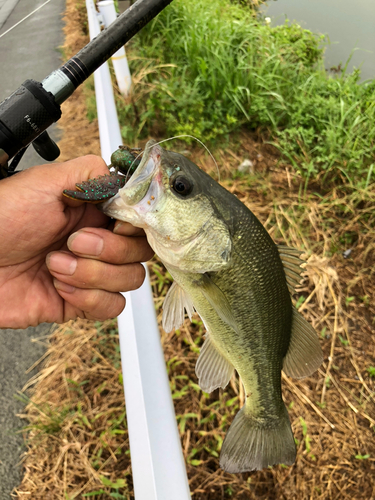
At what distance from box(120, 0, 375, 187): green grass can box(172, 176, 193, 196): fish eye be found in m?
2.49

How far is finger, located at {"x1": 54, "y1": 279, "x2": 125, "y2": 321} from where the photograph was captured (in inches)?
62.9

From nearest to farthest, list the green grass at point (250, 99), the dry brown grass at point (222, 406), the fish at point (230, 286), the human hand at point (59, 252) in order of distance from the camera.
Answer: the fish at point (230, 286)
the human hand at point (59, 252)
the dry brown grass at point (222, 406)
the green grass at point (250, 99)

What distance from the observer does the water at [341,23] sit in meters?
4.90

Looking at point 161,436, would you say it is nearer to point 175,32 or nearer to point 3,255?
point 3,255

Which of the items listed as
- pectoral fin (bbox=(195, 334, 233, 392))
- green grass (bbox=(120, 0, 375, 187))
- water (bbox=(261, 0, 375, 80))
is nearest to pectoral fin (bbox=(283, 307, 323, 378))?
pectoral fin (bbox=(195, 334, 233, 392))

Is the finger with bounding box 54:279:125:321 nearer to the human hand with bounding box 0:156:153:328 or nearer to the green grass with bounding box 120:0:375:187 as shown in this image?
the human hand with bounding box 0:156:153:328

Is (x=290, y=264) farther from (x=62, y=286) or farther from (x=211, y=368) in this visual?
(x=62, y=286)

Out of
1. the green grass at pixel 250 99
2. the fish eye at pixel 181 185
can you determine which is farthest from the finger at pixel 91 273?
the green grass at pixel 250 99

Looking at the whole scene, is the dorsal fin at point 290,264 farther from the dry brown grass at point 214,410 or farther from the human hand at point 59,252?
the dry brown grass at point 214,410

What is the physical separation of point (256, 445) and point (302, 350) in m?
0.48

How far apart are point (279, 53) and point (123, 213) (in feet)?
13.8

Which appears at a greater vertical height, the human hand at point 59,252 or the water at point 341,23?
the human hand at point 59,252

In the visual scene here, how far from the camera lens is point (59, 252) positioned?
1512 mm

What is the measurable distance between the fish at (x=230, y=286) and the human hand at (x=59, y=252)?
221 mm
